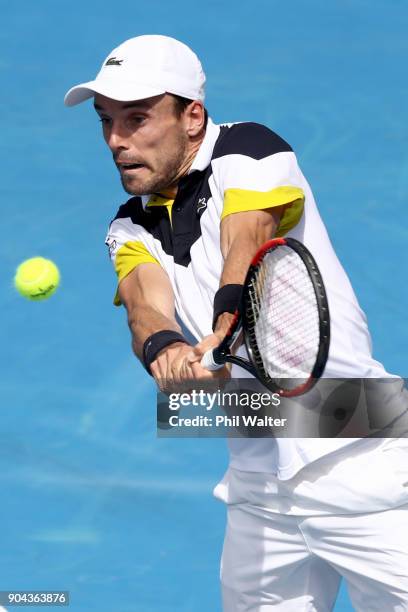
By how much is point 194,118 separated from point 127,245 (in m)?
0.52

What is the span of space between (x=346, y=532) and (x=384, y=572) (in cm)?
18

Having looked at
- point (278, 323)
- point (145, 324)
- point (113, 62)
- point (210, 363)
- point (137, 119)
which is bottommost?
point (210, 363)

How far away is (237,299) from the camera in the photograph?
461cm

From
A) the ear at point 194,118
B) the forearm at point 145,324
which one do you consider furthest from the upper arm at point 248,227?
the ear at point 194,118

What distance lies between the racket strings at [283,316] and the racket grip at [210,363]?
0.20 meters

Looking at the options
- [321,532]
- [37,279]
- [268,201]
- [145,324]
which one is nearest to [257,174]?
[268,201]

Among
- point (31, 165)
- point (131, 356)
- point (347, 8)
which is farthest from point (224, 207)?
point (347, 8)

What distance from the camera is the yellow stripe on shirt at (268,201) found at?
4.72 metres

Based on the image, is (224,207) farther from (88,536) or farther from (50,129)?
(50,129)

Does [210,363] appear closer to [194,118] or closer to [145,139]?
[145,139]

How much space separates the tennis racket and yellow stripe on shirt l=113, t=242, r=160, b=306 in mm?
648

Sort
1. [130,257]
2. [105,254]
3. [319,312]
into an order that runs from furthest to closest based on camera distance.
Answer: [105,254], [130,257], [319,312]

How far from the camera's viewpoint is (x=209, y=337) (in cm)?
455

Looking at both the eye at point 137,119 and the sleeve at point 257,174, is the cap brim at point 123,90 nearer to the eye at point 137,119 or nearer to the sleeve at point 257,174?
the eye at point 137,119
